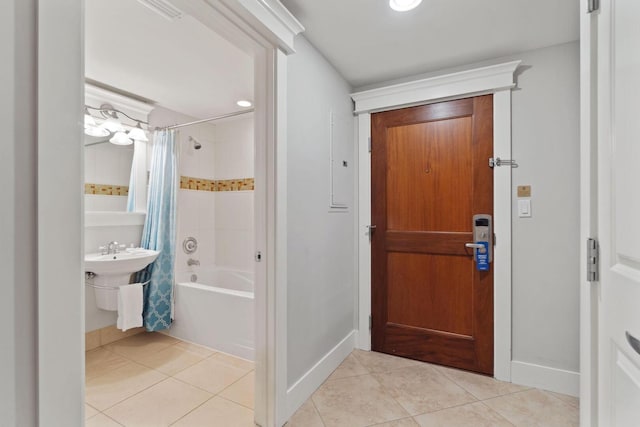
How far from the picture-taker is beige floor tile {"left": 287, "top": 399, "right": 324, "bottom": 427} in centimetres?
163

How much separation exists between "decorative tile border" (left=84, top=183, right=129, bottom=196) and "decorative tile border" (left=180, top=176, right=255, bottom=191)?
21.1 inches

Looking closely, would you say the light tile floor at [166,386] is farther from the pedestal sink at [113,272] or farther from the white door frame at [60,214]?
the white door frame at [60,214]

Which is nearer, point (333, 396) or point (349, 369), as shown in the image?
point (333, 396)

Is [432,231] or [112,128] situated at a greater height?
[112,128]

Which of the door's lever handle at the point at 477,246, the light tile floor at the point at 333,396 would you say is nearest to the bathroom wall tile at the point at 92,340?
the light tile floor at the point at 333,396

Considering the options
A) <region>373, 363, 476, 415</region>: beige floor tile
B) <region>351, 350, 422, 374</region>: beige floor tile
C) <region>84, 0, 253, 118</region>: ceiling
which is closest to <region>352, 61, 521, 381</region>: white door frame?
<region>373, 363, 476, 415</region>: beige floor tile

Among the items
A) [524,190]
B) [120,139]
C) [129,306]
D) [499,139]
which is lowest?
[129,306]

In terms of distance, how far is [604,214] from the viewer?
2.77 ft

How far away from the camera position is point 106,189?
272 centimetres

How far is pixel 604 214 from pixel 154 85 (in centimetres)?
297

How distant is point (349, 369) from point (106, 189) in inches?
101

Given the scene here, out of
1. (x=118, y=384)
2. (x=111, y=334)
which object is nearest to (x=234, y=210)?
(x=111, y=334)

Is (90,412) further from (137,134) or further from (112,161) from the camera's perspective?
(137,134)

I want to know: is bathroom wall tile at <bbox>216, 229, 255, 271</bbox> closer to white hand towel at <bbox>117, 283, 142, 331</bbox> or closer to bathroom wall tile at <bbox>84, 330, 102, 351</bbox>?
white hand towel at <bbox>117, 283, 142, 331</bbox>
